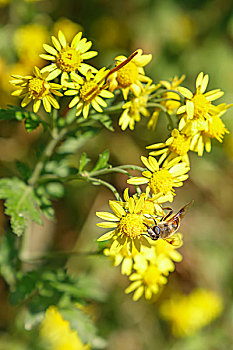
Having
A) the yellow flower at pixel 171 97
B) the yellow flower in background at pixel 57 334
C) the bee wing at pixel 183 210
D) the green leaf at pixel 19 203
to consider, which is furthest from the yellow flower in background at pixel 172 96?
the yellow flower in background at pixel 57 334

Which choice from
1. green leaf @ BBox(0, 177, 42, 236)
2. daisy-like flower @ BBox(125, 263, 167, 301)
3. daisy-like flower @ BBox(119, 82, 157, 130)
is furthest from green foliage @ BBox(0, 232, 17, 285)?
daisy-like flower @ BBox(119, 82, 157, 130)

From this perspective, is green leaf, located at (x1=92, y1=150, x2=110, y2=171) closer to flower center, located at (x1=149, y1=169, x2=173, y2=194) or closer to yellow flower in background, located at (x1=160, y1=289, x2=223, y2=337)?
flower center, located at (x1=149, y1=169, x2=173, y2=194)

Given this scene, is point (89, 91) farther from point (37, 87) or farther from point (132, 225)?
point (132, 225)

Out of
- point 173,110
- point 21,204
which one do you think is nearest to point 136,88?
point 173,110

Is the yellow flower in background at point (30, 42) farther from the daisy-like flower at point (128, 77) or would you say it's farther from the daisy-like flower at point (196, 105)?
the daisy-like flower at point (196, 105)

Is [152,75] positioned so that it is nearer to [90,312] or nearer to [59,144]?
[59,144]
